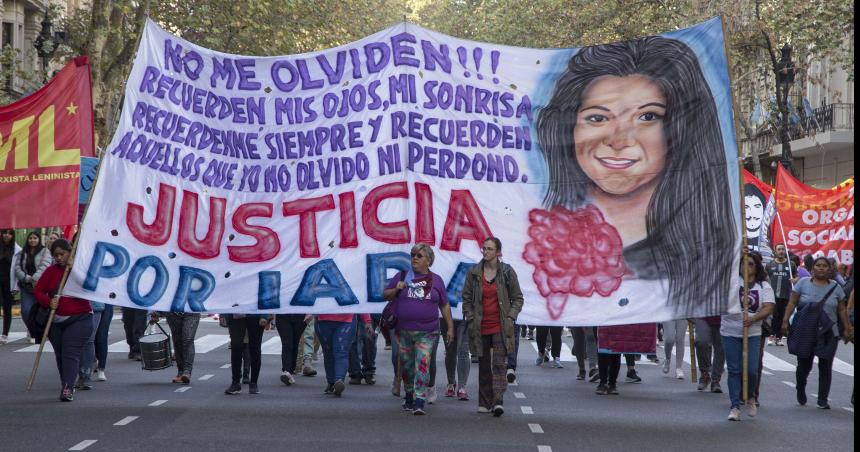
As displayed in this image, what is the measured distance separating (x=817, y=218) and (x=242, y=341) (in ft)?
42.1

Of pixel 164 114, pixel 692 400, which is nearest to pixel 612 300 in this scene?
pixel 692 400

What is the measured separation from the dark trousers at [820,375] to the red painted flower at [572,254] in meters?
3.38

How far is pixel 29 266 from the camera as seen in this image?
60.1ft

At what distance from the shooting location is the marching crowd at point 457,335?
39.4ft

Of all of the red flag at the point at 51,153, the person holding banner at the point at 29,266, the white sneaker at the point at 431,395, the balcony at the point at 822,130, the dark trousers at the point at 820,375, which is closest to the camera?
the red flag at the point at 51,153

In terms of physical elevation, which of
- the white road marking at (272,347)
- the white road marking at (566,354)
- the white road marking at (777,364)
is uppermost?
the white road marking at (272,347)

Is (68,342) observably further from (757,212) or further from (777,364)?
(757,212)

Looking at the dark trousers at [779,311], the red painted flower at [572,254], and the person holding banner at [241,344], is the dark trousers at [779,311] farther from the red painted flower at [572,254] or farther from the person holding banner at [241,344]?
the red painted flower at [572,254]

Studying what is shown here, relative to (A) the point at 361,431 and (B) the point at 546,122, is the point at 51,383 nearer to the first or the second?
(A) the point at 361,431

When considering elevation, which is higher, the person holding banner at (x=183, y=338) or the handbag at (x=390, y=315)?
the handbag at (x=390, y=315)

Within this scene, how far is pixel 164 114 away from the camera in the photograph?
11742 mm

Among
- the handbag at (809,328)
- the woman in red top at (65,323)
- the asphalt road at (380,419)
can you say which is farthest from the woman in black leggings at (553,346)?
the woman in red top at (65,323)

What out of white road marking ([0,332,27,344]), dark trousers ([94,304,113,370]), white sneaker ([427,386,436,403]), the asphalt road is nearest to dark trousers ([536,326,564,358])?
the asphalt road

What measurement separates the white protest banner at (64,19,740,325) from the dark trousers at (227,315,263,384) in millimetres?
2193
